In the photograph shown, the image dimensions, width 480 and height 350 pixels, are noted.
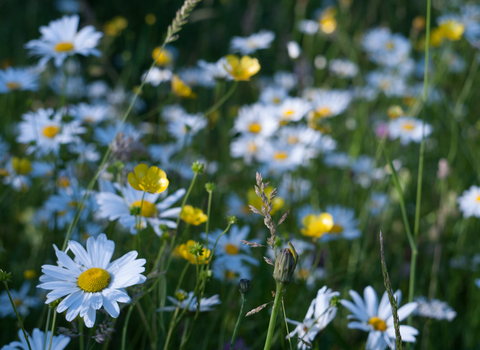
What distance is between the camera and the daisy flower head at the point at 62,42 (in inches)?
53.7

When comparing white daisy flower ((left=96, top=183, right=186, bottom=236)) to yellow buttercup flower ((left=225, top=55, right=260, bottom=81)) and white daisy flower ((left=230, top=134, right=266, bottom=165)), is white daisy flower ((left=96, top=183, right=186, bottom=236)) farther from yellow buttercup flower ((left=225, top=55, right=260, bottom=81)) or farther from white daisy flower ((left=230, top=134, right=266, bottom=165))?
white daisy flower ((left=230, top=134, right=266, bottom=165))

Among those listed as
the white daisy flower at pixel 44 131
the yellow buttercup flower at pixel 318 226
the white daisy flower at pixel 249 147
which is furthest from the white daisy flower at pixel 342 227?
the white daisy flower at pixel 44 131

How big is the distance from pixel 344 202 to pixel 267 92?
920 millimetres

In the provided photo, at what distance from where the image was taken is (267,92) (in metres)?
2.65

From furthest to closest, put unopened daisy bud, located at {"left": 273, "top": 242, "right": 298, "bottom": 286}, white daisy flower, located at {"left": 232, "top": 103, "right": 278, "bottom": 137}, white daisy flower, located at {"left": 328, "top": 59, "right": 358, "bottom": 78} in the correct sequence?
white daisy flower, located at {"left": 328, "top": 59, "right": 358, "bottom": 78} → white daisy flower, located at {"left": 232, "top": 103, "right": 278, "bottom": 137} → unopened daisy bud, located at {"left": 273, "top": 242, "right": 298, "bottom": 286}

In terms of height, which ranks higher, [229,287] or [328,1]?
[328,1]

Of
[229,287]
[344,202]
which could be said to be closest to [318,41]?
[344,202]

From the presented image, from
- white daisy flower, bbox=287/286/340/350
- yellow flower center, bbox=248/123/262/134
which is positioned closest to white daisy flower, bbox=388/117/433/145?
yellow flower center, bbox=248/123/262/134

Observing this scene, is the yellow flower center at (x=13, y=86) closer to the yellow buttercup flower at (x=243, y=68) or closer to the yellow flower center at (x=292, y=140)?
the yellow buttercup flower at (x=243, y=68)

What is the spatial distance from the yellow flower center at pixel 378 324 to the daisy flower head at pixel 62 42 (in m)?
1.21

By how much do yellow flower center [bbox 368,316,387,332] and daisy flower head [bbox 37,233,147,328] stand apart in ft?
1.99

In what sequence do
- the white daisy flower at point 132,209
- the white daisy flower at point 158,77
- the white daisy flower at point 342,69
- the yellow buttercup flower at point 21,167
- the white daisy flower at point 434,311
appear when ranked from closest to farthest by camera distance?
the white daisy flower at point 132,209 → the white daisy flower at point 434,311 → the yellow buttercup flower at point 21,167 → the white daisy flower at point 158,77 → the white daisy flower at point 342,69

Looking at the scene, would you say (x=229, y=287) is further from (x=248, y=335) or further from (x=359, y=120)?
(x=359, y=120)

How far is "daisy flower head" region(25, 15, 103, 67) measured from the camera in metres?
1.36
